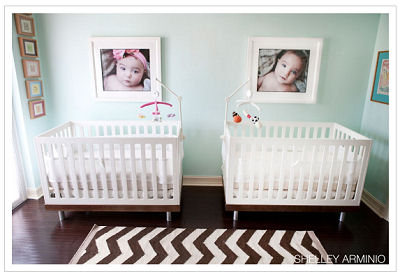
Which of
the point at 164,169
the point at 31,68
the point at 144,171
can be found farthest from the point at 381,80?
the point at 31,68

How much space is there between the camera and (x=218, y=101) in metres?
2.73

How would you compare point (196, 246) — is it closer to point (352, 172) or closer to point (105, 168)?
point (105, 168)

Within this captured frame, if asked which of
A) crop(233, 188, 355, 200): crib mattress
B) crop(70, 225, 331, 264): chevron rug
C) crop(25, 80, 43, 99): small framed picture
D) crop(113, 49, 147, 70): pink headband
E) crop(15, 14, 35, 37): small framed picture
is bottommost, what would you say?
crop(70, 225, 331, 264): chevron rug

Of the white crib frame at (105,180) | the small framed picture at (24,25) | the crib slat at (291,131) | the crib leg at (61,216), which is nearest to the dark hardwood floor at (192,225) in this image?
the crib leg at (61,216)

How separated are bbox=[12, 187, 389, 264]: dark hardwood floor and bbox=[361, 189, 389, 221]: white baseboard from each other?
0.05m

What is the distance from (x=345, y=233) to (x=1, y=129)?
8.40 ft

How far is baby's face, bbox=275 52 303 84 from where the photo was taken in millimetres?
2578

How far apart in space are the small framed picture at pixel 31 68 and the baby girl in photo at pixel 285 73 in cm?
229

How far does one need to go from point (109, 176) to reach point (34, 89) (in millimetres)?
1320

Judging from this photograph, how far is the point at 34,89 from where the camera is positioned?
2.55m

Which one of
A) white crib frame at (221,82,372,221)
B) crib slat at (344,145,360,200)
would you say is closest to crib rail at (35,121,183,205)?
white crib frame at (221,82,372,221)

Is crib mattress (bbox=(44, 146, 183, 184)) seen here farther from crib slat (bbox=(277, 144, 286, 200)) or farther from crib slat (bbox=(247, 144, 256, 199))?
crib slat (bbox=(277, 144, 286, 200))
